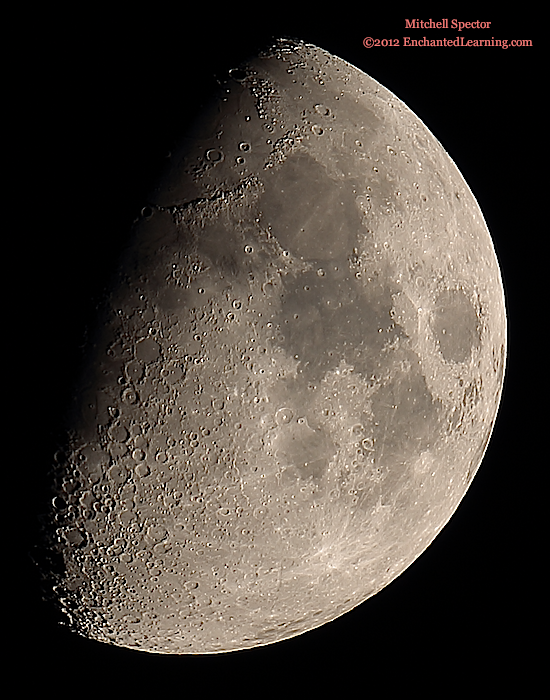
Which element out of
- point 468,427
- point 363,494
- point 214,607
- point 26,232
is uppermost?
point 26,232

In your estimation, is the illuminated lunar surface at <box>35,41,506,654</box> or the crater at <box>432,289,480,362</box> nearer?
the illuminated lunar surface at <box>35,41,506,654</box>

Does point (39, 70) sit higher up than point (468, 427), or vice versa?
point (39, 70)

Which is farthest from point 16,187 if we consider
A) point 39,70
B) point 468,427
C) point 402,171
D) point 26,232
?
point 468,427

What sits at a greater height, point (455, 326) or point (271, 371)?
point (455, 326)

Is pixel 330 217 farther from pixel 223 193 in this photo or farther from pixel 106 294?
pixel 106 294

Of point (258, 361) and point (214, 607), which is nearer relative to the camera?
point (258, 361)

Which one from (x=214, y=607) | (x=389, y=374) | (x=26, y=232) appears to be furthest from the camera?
(x=214, y=607)

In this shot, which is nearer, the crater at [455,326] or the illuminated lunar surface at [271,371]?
the illuminated lunar surface at [271,371]

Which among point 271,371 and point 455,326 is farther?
point 455,326
